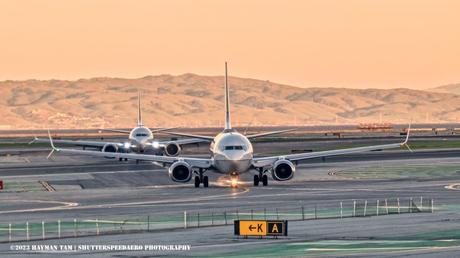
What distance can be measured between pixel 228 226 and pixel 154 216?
7.39m

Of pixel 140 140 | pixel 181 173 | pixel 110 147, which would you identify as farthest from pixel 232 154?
pixel 110 147

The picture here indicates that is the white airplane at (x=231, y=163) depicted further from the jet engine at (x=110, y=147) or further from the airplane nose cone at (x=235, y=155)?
the jet engine at (x=110, y=147)

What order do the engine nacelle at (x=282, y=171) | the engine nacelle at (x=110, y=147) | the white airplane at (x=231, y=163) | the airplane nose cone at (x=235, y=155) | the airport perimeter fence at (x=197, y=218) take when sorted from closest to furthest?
1. the airport perimeter fence at (x=197, y=218)
2. the airplane nose cone at (x=235, y=155)
3. the white airplane at (x=231, y=163)
4. the engine nacelle at (x=282, y=171)
5. the engine nacelle at (x=110, y=147)

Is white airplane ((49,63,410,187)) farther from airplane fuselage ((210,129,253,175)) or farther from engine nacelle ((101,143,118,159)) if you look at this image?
engine nacelle ((101,143,118,159))

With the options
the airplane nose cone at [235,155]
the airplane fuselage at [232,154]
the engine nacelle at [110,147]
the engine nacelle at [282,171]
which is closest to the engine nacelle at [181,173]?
the airplane fuselage at [232,154]

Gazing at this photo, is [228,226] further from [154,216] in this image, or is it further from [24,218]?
[24,218]

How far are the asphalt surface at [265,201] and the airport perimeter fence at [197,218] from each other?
0.65 m

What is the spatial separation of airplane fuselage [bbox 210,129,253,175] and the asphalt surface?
1.76 meters

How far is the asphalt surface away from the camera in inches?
1930

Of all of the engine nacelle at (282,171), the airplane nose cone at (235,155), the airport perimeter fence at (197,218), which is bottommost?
the airport perimeter fence at (197,218)

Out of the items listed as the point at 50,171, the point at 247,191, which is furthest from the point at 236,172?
the point at 50,171

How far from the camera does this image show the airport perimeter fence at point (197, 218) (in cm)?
5641

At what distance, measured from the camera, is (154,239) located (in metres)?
52.4

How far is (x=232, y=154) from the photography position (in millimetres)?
83250
